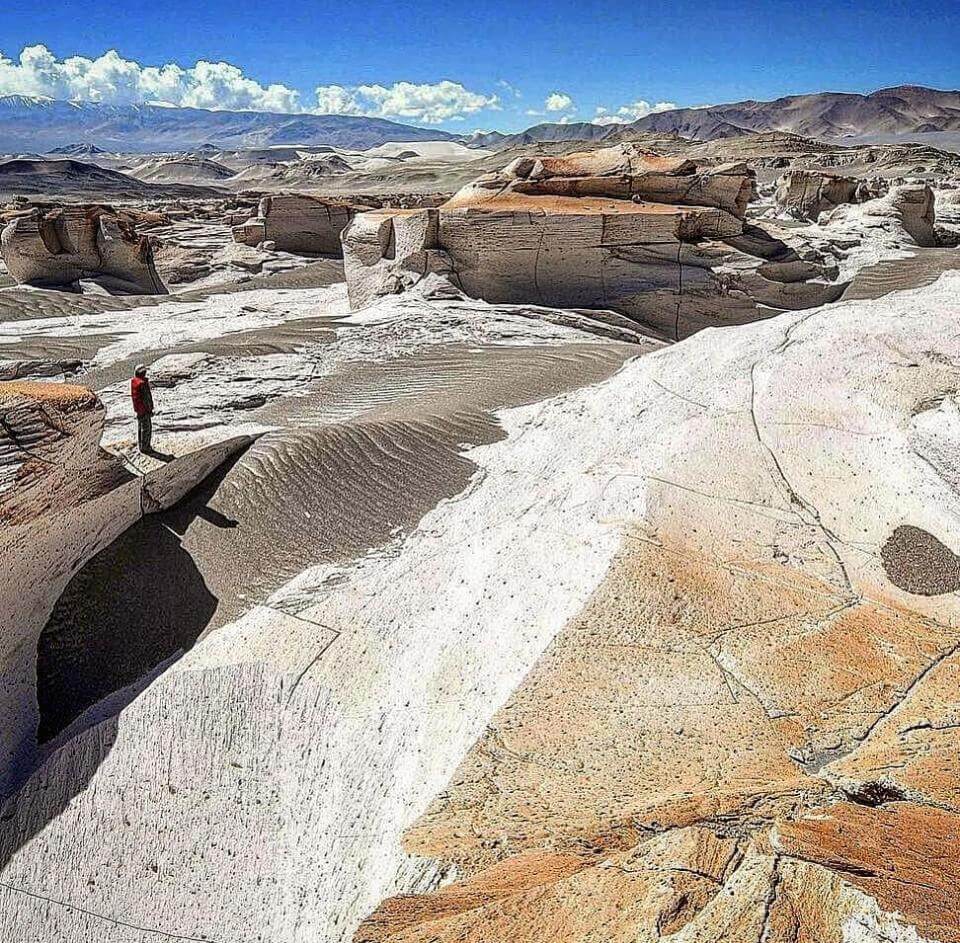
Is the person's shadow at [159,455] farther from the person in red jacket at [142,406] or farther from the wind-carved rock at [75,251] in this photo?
the wind-carved rock at [75,251]

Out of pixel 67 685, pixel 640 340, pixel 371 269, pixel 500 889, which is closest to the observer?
pixel 500 889

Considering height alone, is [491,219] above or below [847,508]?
above

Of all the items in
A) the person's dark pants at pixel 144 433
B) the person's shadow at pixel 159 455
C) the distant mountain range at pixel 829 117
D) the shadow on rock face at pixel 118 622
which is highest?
the distant mountain range at pixel 829 117

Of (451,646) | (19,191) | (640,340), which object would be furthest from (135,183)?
(451,646)

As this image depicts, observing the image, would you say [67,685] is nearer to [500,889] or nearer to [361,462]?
[361,462]

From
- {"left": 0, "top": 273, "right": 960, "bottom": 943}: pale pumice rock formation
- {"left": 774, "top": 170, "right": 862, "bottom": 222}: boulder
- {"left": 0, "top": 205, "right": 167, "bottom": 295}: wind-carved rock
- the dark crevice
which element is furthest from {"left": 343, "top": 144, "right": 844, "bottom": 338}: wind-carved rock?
the dark crevice

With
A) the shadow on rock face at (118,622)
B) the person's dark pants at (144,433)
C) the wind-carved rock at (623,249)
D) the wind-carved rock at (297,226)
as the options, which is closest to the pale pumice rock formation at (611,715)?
the shadow on rock face at (118,622)
